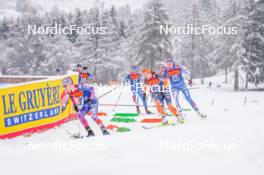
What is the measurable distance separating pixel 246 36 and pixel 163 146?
31138 mm

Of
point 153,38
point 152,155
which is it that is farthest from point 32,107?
point 153,38

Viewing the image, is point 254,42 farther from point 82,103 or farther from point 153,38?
point 82,103

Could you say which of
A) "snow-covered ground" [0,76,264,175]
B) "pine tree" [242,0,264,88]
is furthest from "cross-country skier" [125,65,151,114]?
"pine tree" [242,0,264,88]

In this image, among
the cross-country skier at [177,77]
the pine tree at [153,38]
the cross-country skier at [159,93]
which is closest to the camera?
the cross-country skier at [159,93]

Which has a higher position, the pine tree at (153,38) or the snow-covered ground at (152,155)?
the pine tree at (153,38)

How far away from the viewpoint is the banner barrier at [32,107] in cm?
993

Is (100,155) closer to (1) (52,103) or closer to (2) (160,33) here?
(1) (52,103)

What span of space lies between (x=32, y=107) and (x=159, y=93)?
444 cm

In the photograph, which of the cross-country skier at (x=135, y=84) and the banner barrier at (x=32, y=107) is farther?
the cross-country skier at (x=135, y=84)

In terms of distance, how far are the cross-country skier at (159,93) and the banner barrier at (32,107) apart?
297 cm

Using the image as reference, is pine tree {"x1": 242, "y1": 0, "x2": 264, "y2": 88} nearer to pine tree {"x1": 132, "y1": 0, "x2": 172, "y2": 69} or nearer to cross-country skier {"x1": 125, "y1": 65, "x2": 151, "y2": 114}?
pine tree {"x1": 132, "y1": 0, "x2": 172, "y2": 69}

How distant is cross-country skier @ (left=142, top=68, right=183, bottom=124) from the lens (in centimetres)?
1021

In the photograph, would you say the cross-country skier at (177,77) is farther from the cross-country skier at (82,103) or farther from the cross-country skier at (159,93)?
the cross-country skier at (82,103)

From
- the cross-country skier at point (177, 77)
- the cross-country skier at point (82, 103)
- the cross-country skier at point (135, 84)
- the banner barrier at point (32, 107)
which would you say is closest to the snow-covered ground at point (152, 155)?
the cross-country skier at point (82, 103)
